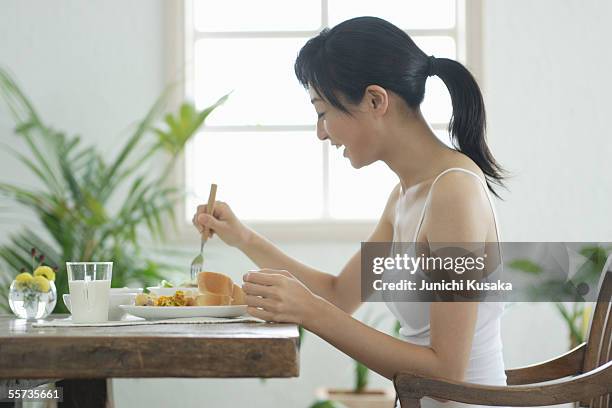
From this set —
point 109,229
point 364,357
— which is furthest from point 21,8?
point 364,357

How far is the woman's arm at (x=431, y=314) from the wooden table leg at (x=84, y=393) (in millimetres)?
632

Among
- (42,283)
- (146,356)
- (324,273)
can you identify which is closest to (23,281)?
(42,283)

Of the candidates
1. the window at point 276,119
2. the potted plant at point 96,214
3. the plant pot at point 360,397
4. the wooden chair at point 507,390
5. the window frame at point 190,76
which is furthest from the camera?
the window at point 276,119

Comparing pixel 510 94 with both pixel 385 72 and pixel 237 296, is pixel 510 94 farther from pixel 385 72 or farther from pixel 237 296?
pixel 237 296

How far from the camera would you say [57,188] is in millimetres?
3580

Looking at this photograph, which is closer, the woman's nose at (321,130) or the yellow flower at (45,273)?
the yellow flower at (45,273)

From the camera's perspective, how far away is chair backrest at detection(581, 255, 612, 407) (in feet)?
5.77

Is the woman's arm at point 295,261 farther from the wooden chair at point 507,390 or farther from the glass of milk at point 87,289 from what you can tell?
the wooden chair at point 507,390

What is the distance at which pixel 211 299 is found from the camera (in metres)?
1.64

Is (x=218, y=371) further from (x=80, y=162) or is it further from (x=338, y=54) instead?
(x=80, y=162)

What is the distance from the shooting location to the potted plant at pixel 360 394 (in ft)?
12.0

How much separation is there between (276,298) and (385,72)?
57 centimetres

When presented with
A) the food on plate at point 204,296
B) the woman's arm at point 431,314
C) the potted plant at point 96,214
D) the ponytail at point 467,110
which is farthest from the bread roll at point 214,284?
the potted plant at point 96,214

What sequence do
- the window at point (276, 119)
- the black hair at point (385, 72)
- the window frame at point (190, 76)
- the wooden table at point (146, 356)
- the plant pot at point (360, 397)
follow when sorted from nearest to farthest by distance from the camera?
the wooden table at point (146, 356)
the black hair at point (385, 72)
the plant pot at point (360, 397)
the window frame at point (190, 76)
the window at point (276, 119)
